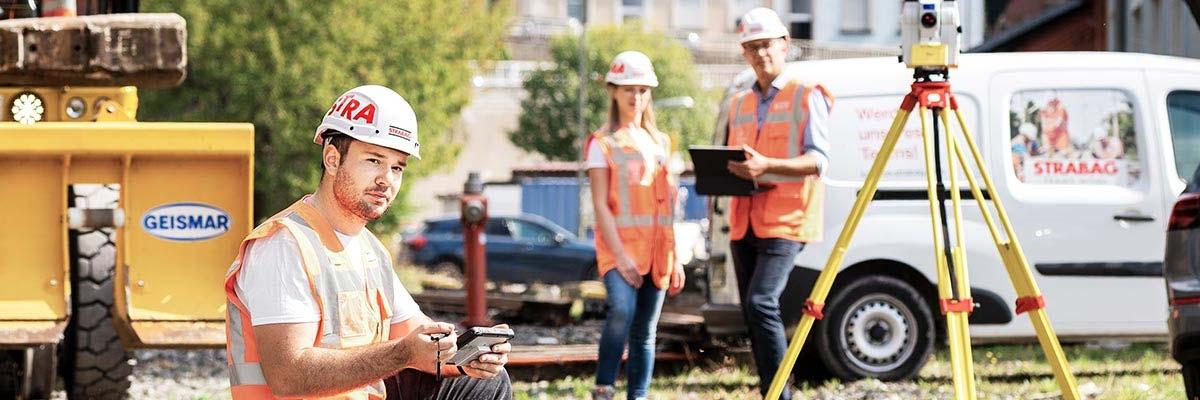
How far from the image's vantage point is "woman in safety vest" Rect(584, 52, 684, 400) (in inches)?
319

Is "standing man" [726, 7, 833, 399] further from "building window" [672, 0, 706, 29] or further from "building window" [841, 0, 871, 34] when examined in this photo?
"building window" [672, 0, 706, 29]

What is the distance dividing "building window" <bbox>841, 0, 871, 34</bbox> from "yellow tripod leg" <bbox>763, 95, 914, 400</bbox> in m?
78.9

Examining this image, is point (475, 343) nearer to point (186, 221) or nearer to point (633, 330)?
point (633, 330)

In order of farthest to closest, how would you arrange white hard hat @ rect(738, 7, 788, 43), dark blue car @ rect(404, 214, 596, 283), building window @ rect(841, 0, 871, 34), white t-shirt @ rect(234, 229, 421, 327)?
building window @ rect(841, 0, 871, 34)
dark blue car @ rect(404, 214, 596, 283)
white hard hat @ rect(738, 7, 788, 43)
white t-shirt @ rect(234, 229, 421, 327)

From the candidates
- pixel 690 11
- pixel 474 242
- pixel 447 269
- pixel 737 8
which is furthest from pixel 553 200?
pixel 474 242

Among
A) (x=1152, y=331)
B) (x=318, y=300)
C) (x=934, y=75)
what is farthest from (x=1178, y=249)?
(x=318, y=300)

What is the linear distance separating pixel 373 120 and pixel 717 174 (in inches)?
148

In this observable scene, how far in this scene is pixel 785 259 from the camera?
7.80m

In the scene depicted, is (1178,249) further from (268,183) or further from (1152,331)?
(268,183)

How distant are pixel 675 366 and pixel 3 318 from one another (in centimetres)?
430

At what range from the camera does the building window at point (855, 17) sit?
3342 inches

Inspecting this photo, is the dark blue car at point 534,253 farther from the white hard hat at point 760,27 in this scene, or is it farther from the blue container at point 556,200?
the blue container at point 556,200

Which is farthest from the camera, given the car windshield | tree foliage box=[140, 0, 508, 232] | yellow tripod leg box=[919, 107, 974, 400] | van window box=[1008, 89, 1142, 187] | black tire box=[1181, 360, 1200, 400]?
tree foliage box=[140, 0, 508, 232]

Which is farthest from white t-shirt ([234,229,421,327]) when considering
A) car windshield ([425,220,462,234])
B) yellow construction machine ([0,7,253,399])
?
car windshield ([425,220,462,234])
